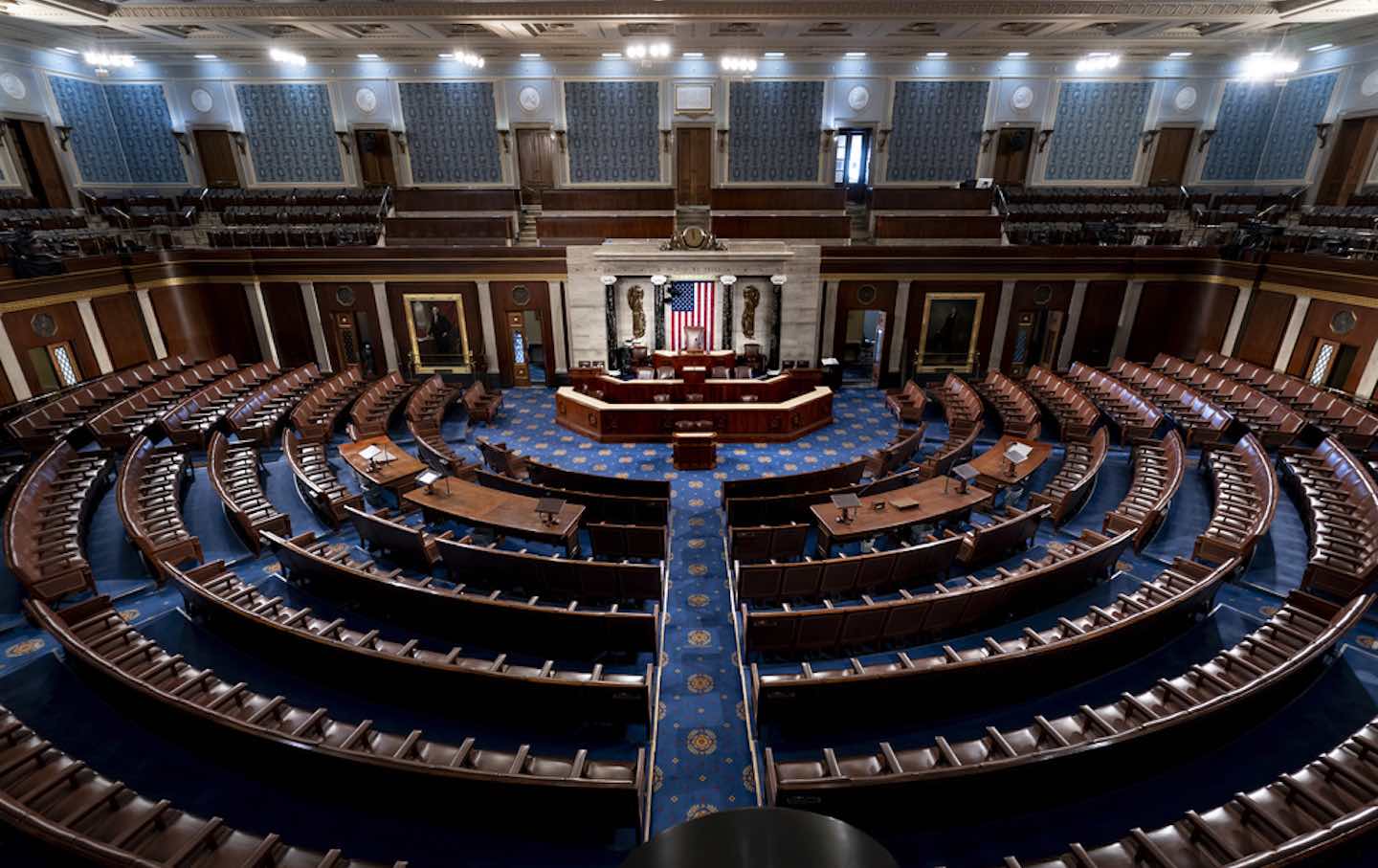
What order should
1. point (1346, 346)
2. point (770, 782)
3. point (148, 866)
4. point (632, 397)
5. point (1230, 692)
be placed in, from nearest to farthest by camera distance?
point (148, 866) < point (770, 782) < point (1230, 692) < point (1346, 346) < point (632, 397)

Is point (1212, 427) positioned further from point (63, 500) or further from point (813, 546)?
point (63, 500)

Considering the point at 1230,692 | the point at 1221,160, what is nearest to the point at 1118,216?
the point at 1221,160

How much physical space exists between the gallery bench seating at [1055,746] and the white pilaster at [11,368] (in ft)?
51.3

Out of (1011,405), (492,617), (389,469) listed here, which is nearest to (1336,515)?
(1011,405)

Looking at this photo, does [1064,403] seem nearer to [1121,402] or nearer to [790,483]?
[1121,402]

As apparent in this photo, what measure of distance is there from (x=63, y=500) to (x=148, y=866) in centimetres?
759

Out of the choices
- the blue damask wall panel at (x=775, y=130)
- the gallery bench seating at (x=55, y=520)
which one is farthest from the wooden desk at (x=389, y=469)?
the blue damask wall panel at (x=775, y=130)

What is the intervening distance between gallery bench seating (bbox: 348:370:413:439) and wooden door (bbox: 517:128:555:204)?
286 inches

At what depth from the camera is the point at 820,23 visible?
14242 mm

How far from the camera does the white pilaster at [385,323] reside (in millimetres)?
15758

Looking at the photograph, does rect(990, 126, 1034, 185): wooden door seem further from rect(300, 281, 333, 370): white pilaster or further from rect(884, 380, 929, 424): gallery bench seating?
rect(300, 281, 333, 370): white pilaster

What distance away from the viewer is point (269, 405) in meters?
12.2

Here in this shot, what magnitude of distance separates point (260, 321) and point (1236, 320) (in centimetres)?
2354

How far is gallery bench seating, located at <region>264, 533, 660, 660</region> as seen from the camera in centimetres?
551
